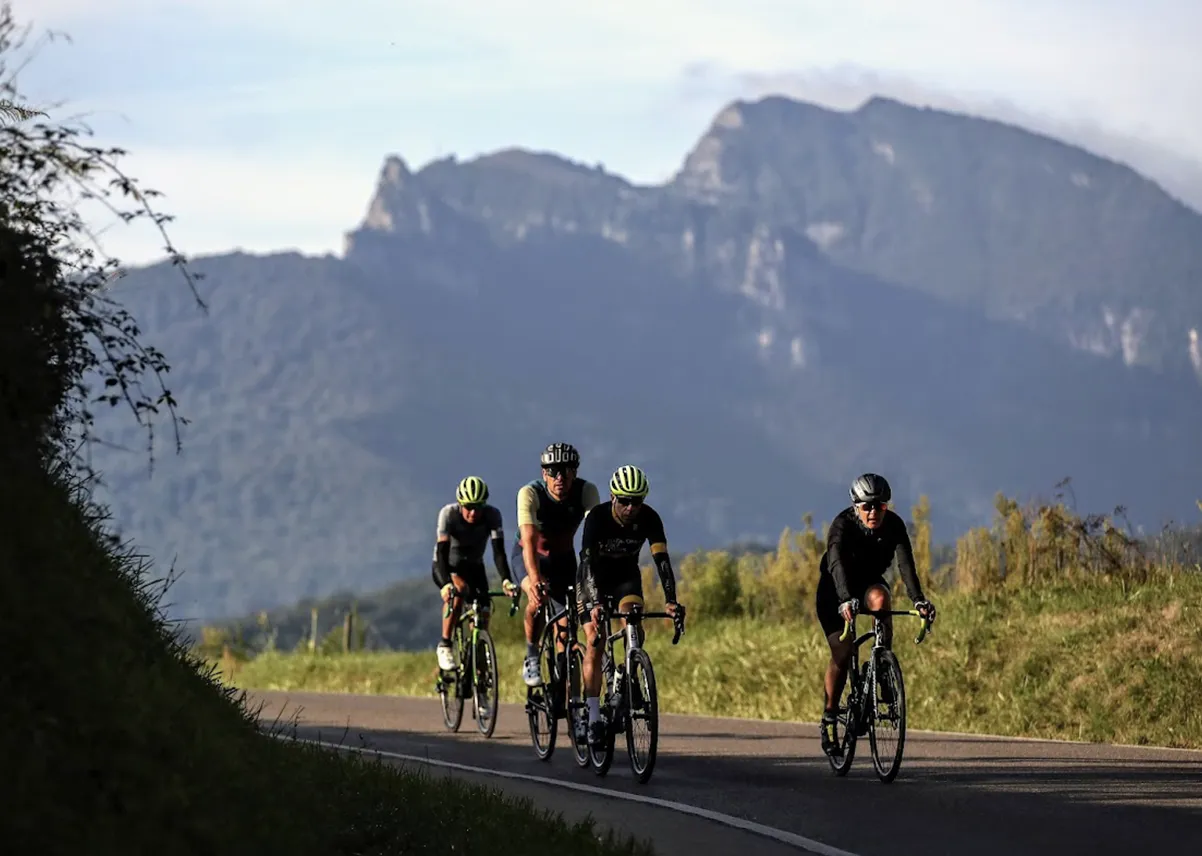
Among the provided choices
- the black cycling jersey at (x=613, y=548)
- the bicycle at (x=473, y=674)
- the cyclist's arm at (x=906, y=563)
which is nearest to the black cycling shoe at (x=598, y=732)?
the black cycling jersey at (x=613, y=548)

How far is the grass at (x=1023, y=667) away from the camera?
53.1ft

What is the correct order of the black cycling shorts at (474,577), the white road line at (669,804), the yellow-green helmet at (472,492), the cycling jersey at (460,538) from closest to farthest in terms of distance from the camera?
the white road line at (669,804)
the yellow-green helmet at (472,492)
the cycling jersey at (460,538)
the black cycling shorts at (474,577)

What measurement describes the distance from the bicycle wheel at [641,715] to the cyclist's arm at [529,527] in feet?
5.51

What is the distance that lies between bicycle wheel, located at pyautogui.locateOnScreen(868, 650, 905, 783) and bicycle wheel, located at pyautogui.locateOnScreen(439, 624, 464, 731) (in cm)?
603

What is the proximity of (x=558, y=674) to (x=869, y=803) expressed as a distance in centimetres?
374

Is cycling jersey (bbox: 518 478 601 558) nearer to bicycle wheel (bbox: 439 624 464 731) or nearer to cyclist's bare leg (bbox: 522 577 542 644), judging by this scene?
cyclist's bare leg (bbox: 522 577 542 644)

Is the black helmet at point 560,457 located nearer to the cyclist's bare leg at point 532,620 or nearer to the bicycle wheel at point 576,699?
the cyclist's bare leg at point 532,620

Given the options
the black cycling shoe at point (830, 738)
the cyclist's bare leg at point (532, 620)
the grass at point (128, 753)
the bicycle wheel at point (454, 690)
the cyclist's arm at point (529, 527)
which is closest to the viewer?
the grass at point (128, 753)

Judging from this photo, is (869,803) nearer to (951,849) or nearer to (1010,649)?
(951,849)

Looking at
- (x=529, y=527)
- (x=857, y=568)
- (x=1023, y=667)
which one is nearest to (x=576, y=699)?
(x=529, y=527)

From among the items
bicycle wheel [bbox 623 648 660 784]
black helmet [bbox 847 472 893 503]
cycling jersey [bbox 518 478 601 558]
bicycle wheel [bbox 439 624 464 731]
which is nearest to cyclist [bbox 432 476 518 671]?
bicycle wheel [bbox 439 624 464 731]

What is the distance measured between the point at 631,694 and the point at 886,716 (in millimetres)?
1721

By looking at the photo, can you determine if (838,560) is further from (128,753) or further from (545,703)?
(128,753)

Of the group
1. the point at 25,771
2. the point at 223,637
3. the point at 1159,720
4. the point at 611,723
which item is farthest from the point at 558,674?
the point at 223,637
